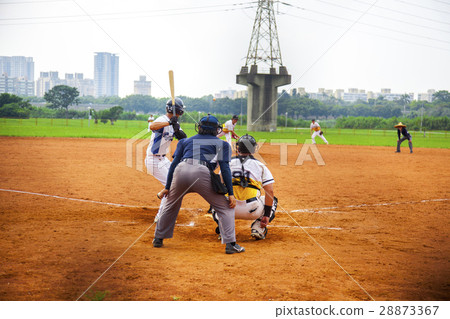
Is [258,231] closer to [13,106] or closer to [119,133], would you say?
[119,133]

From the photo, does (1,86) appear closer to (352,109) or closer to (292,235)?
(292,235)

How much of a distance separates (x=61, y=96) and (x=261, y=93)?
2886 centimetres

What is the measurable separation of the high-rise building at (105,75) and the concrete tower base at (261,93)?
250ft

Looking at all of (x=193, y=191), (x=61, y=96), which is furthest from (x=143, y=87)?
(x=193, y=191)

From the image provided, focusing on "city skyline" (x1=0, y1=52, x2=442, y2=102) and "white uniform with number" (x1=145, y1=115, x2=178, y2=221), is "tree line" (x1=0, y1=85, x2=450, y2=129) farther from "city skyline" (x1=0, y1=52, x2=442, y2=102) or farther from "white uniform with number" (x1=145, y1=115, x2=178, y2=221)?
"white uniform with number" (x1=145, y1=115, x2=178, y2=221)

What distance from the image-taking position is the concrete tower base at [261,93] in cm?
5750

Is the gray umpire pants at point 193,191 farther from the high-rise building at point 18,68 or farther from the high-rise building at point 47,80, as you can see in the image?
the high-rise building at point 47,80

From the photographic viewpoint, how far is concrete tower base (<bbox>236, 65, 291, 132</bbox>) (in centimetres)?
5750

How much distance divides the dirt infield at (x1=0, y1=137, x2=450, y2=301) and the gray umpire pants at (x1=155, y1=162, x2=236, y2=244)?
0.34 meters

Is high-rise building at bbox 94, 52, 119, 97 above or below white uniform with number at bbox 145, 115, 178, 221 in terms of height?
above

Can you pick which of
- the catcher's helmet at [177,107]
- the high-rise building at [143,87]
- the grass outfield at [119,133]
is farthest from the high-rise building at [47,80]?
the catcher's helmet at [177,107]

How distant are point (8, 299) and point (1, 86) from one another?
7112cm

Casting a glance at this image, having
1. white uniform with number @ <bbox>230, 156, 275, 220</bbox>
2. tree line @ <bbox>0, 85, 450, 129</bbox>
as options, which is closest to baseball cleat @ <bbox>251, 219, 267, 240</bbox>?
white uniform with number @ <bbox>230, 156, 275, 220</bbox>

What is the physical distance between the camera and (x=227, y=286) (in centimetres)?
477
